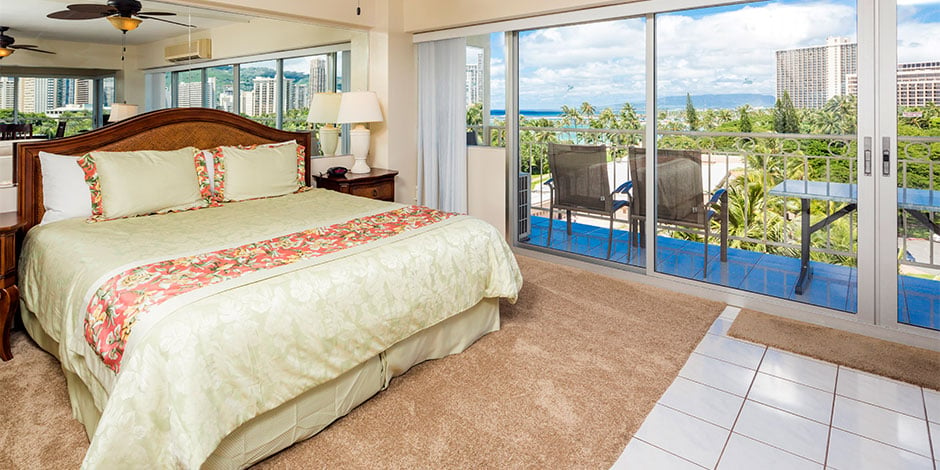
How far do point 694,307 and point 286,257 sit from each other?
8.42ft

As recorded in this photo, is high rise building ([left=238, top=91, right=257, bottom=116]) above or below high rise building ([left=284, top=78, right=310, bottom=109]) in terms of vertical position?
below

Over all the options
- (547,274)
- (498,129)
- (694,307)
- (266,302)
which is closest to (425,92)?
(498,129)

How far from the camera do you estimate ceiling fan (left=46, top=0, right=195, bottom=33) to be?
3160 mm

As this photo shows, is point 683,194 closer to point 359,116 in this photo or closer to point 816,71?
point 816,71

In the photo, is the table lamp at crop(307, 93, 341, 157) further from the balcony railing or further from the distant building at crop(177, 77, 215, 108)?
the balcony railing

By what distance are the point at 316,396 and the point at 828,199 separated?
299 centimetres

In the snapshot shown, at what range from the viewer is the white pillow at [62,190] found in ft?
9.59

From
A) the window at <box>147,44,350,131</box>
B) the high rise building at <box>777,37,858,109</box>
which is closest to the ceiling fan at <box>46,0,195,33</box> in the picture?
the window at <box>147,44,350,131</box>

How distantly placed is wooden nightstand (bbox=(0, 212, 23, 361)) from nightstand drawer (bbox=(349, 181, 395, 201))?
87.1 inches

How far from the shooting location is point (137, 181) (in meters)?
3.02

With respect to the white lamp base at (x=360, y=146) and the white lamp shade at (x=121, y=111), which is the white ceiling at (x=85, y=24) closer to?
the white lamp shade at (x=121, y=111)

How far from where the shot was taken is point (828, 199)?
10.3 feet

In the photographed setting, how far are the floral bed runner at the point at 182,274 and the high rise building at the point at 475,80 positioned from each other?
2.39 metres

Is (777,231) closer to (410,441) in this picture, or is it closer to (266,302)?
(410,441)
